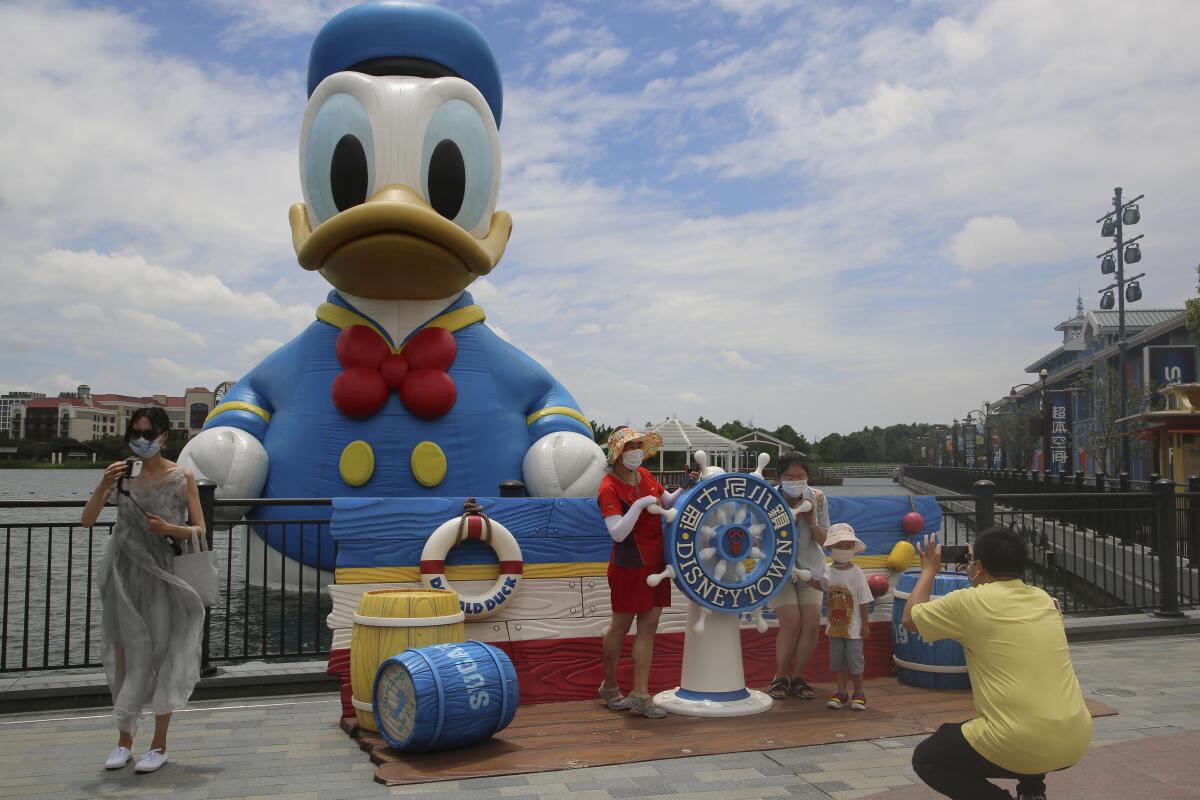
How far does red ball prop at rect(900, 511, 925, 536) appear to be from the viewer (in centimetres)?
684

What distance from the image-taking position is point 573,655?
19.2 feet

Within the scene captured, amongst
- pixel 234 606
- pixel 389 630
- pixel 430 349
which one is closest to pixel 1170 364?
pixel 430 349

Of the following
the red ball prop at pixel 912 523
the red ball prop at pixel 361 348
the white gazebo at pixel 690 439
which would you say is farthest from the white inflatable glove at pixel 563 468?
the white gazebo at pixel 690 439

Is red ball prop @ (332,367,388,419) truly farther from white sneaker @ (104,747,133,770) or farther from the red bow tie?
white sneaker @ (104,747,133,770)

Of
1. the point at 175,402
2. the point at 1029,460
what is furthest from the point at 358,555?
the point at 175,402

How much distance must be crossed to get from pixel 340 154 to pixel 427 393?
2336mm

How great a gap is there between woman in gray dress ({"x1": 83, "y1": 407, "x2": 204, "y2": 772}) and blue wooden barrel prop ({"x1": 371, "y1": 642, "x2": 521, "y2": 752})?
91 cm

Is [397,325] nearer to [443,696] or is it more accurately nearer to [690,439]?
[443,696]

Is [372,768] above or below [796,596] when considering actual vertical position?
below

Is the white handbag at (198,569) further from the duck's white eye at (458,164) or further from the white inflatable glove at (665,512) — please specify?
the duck's white eye at (458,164)

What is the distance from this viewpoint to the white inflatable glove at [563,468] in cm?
946

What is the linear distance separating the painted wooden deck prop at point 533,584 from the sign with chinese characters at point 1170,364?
34.7m

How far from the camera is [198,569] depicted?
4.71 meters

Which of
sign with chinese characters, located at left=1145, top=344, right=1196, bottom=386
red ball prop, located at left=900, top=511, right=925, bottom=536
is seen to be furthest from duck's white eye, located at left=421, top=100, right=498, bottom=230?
sign with chinese characters, located at left=1145, top=344, right=1196, bottom=386
